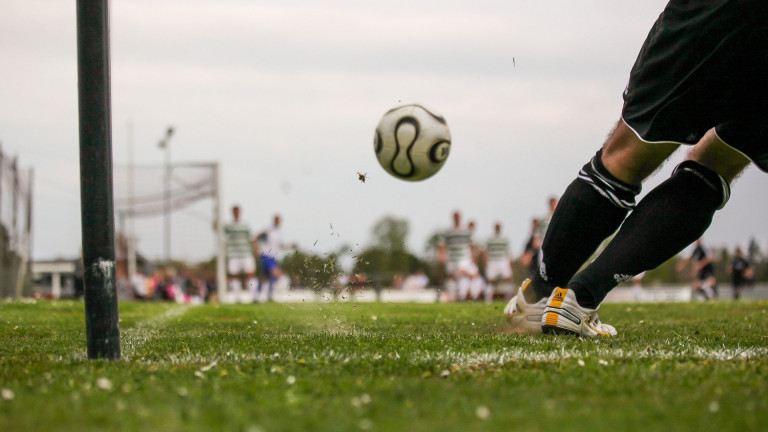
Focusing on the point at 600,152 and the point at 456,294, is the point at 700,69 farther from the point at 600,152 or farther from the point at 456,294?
the point at 456,294

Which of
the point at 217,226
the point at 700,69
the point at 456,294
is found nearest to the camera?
the point at 700,69

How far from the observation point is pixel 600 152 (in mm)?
4562

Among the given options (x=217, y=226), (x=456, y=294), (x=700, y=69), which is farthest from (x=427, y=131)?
(x=217, y=226)

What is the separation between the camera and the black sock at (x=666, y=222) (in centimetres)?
444

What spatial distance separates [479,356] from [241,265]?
16.9 m

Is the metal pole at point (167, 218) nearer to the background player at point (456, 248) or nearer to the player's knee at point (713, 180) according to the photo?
the background player at point (456, 248)

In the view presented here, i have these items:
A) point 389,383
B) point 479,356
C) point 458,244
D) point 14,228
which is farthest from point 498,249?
point 389,383

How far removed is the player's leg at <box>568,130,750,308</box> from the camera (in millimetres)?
4434

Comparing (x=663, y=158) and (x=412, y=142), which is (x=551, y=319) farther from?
(x=412, y=142)

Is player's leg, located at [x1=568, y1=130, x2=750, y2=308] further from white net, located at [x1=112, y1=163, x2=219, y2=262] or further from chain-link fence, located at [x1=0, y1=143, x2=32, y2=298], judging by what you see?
white net, located at [x1=112, y1=163, x2=219, y2=262]

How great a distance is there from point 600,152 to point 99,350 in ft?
8.72

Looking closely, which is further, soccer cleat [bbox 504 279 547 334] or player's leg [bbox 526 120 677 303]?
soccer cleat [bbox 504 279 547 334]

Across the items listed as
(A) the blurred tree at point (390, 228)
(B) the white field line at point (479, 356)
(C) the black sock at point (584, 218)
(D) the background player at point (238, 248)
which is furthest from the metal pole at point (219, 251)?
(A) the blurred tree at point (390, 228)

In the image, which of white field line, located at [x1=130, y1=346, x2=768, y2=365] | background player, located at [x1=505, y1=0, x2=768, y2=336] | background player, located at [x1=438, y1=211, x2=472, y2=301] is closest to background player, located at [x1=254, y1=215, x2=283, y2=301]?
background player, located at [x1=438, y1=211, x2=472, y2=301]
